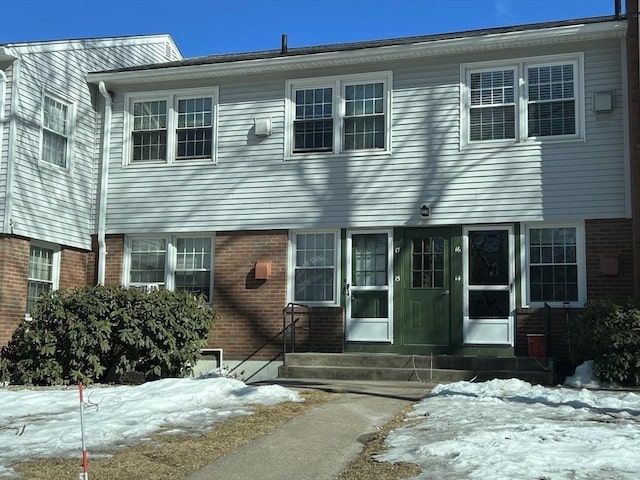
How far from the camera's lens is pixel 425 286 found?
40.5ft

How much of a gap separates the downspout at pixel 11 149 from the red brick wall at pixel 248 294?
3555 millimetres

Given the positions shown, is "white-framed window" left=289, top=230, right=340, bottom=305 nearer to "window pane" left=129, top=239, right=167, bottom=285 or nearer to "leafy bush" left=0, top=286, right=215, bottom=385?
"leafy bush" left=0, top=286, right=215, bottom=385

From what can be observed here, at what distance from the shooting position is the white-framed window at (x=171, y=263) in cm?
1356

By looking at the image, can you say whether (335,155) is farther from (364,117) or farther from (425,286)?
(425,286)

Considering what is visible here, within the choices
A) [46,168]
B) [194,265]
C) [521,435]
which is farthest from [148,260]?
[521,435]

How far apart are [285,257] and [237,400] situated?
4.31 meters

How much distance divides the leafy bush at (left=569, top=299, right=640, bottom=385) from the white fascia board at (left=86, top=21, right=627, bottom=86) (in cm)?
442

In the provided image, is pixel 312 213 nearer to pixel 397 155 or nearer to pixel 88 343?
pixel 397 155

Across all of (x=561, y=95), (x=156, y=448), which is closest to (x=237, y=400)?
(x=156, y=448)

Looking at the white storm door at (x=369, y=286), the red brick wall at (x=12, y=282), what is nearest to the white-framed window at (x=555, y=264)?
the white storm door at (x=369, y=286)

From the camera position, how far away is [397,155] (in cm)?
1262

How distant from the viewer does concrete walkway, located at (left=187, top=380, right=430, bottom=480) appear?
5.66 meters

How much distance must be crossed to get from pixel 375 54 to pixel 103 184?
18.7ft

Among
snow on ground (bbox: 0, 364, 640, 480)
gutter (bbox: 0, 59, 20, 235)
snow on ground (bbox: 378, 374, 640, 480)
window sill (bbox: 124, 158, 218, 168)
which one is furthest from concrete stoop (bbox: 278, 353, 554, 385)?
gutter (bbox: 0, 59, 20, 235)
